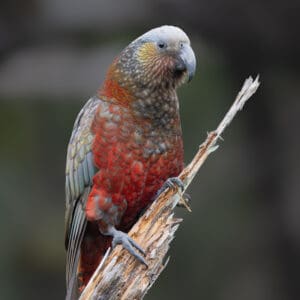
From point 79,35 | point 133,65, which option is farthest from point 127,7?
point 133,65

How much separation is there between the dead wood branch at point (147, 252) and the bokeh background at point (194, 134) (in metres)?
3.40

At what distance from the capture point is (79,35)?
9055 millimetres

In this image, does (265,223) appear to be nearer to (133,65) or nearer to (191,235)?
(191,235)

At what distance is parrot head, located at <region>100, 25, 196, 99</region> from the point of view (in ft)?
18.6

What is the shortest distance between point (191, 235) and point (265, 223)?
1.04 meters

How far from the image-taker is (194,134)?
1009 cm

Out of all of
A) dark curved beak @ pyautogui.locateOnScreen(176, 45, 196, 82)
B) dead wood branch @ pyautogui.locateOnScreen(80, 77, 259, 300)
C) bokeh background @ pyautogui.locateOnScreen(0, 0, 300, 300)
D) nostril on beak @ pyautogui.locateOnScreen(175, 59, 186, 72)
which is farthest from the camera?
bokeh background @ pyautogui.locateOnScreen(0, 0, 300, 300)

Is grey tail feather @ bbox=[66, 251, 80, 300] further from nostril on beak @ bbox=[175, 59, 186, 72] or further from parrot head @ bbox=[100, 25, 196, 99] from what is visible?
nostril on beak @ bbox=[175, 59, 186, 72]

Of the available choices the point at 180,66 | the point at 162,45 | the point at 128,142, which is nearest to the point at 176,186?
the point at 128,142

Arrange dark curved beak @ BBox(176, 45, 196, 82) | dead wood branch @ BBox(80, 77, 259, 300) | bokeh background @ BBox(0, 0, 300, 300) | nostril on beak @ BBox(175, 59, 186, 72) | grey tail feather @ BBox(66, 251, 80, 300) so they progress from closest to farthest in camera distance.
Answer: dead wood branch @ BBox(80, 77, 259, 300), dark curved beak @ BBox(176, 45, 196, 82), nostril on beak @ BBox(175, 59, 186, 72), grey tail feather @ BBox(66, 251, 80, 300), bokeh background @ BBox(0, 0, 300, 300)

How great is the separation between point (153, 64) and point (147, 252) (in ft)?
4.48

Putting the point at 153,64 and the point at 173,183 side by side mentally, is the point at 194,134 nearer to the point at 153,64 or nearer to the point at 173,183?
the point at 153,64

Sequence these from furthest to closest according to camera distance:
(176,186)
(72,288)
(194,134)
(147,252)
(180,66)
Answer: (194,134) → (72,288) → (180,66) → (176,186) → (147,252)

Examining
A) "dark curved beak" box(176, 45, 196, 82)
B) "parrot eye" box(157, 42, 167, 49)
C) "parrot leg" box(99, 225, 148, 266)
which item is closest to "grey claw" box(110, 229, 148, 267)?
"parrot leg" box(99, 225, 148, 266)
